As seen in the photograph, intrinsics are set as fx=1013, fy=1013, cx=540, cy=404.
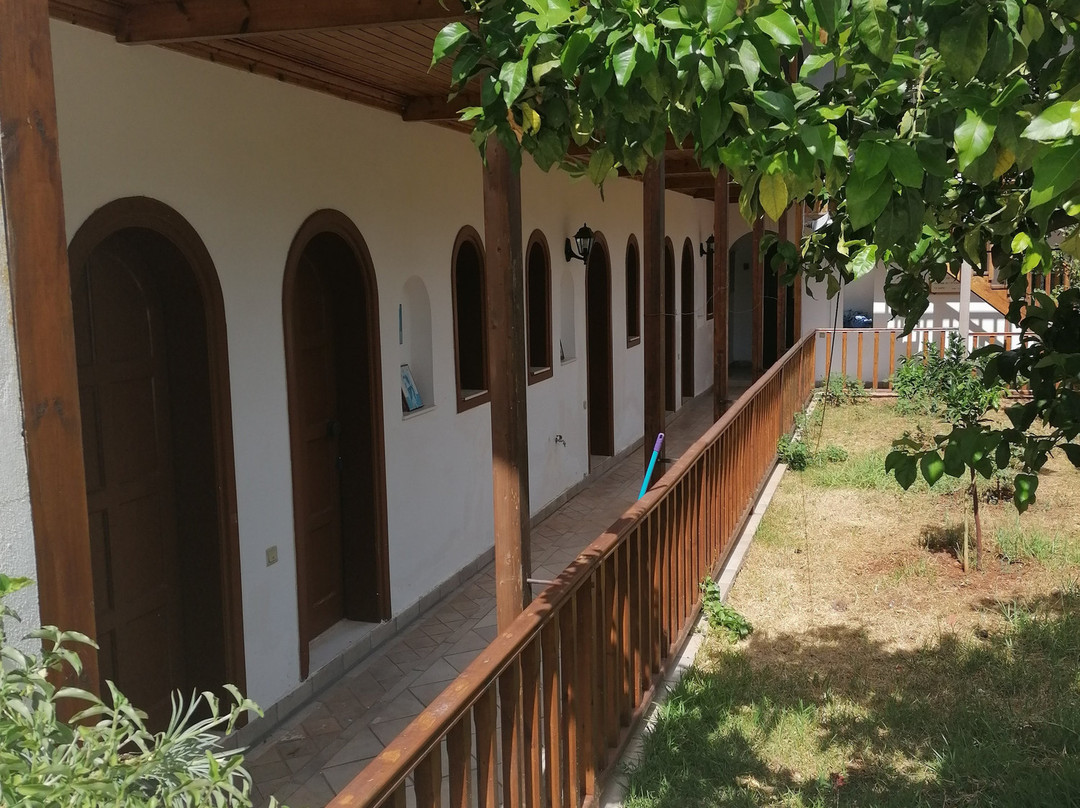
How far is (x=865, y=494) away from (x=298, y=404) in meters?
5.39

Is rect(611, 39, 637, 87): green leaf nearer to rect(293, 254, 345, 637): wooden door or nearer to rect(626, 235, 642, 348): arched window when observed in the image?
rect(293, 254, 345, 637): wooden door

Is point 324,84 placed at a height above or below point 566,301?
above

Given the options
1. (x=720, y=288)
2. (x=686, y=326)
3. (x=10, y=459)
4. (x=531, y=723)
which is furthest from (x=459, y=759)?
(x=686, y=326)

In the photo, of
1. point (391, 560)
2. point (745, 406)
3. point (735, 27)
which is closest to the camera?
point (735, 27)

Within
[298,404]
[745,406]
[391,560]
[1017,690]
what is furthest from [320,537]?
[1017,690]

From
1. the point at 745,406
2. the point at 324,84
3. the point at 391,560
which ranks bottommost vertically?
the point at 391,560

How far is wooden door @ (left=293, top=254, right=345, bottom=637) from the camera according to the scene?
5.97 metres

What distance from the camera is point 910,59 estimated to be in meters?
1.72

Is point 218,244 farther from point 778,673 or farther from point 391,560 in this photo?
point 778,673

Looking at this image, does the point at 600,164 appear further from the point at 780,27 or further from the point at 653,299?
the point at 653,299

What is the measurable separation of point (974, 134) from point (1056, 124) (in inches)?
10.4

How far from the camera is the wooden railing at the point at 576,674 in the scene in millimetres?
2326

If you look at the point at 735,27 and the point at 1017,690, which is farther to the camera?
the point at 1017,690

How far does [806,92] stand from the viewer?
174cm
